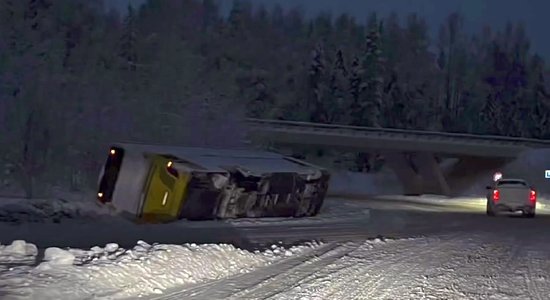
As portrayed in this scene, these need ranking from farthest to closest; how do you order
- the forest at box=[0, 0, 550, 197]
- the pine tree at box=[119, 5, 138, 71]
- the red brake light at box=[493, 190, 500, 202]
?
the pine tree at box=[119, 5, 138, 71]
the forest at box=[0, 0, 550, 197]
the red brake light at box=[493, 190, 500, 202]

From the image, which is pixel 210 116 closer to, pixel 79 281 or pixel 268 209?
pixel 268 209

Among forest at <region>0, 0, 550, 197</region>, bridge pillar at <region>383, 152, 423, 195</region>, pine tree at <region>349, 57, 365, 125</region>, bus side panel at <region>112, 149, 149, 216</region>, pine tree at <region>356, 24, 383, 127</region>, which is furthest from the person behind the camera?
pine tree at <region>349, 57, 365, 125</region>

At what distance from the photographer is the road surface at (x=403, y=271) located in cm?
1011

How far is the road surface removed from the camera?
10.1m

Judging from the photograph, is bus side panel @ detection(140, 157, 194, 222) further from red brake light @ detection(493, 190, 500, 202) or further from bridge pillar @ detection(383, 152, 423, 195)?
bridge pillar @ detection(383, 152, 423, 195)

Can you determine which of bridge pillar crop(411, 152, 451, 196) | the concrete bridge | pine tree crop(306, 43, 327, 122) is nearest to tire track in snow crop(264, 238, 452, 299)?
the concrete bridge

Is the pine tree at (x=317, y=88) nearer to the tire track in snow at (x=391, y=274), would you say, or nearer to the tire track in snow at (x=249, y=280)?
the tire track in snow at (x=391, y=274)

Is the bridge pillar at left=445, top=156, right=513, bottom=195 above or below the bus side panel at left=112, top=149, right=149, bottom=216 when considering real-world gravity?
below

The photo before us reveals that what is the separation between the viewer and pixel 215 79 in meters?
48.2

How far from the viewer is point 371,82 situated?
276 feet

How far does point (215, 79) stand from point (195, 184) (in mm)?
27756

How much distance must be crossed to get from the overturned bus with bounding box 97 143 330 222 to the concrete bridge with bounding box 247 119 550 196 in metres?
34.0

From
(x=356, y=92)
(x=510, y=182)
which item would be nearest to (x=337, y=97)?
(x=356, y=92)

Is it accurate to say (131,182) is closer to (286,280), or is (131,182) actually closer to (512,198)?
(286,280)
